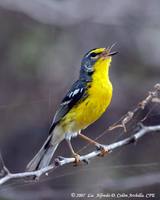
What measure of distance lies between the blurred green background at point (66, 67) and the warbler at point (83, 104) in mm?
2710

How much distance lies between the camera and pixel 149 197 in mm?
8242

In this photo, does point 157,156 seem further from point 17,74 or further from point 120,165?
point 17,74

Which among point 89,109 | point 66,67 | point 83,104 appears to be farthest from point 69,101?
point 66,67

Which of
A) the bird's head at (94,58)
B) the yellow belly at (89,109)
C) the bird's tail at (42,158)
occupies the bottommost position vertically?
the bird's tail at (42,158)

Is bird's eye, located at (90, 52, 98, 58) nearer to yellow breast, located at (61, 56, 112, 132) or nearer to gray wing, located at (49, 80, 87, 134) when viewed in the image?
yellow breast, located at (61, 56, 112, 132)

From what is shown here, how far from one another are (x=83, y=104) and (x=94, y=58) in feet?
1.55

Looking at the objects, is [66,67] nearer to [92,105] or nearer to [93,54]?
[93,54]

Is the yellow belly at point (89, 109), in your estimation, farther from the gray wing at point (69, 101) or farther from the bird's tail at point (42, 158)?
the bird's tail at point (42, 158)

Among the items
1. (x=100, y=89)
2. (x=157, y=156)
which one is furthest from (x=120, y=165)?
(x=100, y=89)

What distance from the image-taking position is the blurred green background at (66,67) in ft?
30.1

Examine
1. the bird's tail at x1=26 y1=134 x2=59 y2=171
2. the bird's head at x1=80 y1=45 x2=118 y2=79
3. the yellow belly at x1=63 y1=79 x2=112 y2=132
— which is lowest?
the bird's tail at x1=26 y1=134 x2=59 y2=171

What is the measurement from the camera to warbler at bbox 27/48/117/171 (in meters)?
5.75

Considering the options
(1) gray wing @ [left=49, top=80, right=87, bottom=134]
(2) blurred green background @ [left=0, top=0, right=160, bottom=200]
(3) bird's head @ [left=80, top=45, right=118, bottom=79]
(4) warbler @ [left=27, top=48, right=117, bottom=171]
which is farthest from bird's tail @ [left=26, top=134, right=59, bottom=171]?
(2) blurred green background @ [left=0, top=0, right=160, bottom=200]

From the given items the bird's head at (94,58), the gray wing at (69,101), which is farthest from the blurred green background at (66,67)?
the gray wing at (69,101)
